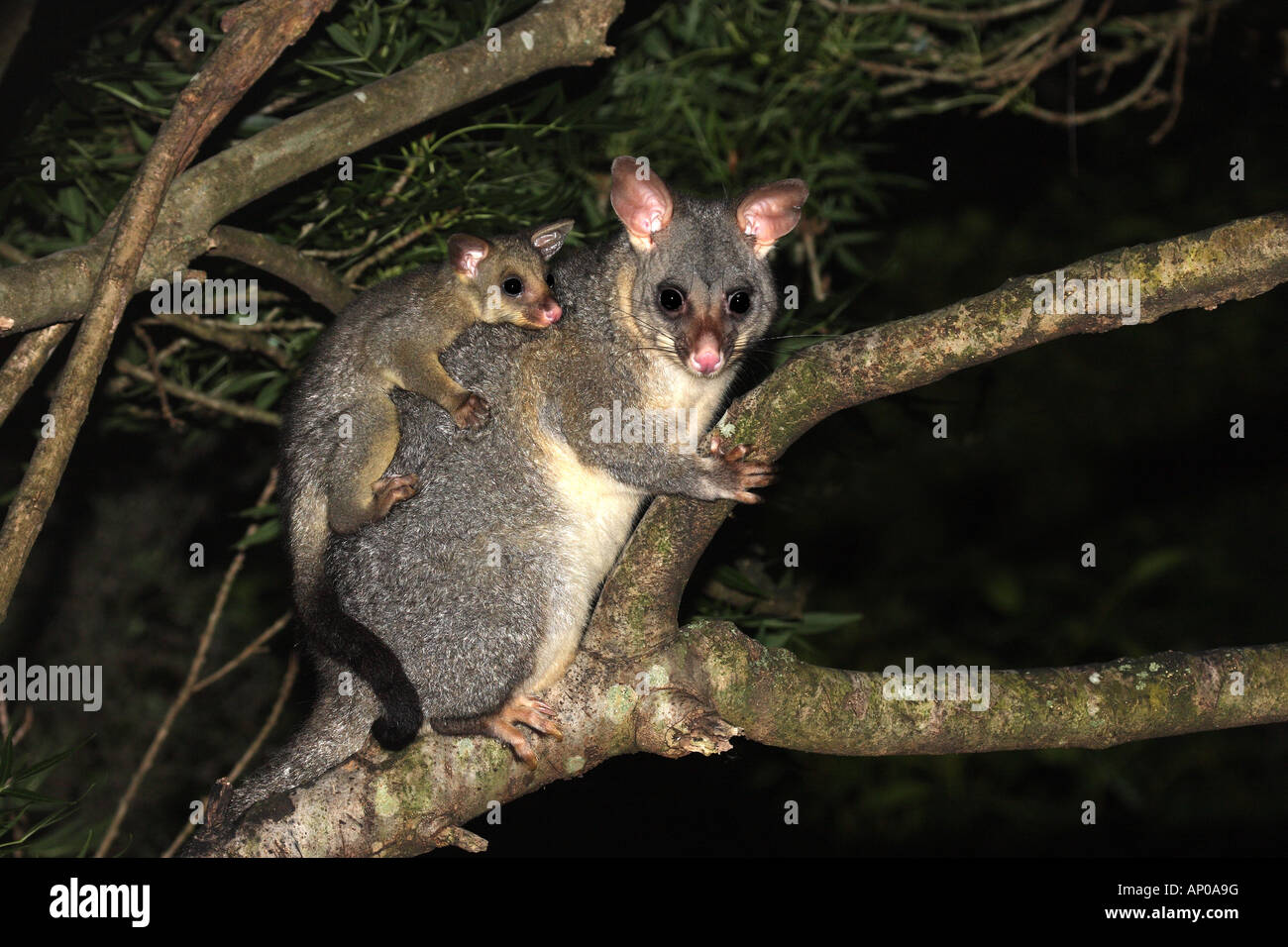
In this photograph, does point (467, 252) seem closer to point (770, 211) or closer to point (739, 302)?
point (739, 302)

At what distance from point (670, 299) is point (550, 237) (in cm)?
44

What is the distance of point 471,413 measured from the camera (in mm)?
3256

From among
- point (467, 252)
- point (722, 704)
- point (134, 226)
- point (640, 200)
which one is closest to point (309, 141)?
point (467, 252)

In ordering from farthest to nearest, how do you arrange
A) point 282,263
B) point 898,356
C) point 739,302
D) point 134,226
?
point 282,263, point 739,302, point 134,226, point 898,356

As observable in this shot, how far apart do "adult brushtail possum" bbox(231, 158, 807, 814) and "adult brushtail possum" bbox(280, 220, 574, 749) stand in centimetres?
6

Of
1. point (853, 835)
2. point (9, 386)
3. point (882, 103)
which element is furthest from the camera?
point (853, 835)

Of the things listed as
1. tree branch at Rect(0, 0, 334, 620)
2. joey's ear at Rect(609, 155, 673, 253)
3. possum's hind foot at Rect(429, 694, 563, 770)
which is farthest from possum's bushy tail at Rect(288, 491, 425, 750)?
joey's ear at Rect(609, 155, 673, 253)

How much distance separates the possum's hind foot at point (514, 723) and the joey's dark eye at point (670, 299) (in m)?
1.15

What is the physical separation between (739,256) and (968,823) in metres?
3.66

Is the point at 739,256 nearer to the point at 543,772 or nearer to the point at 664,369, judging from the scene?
the point at 664,369

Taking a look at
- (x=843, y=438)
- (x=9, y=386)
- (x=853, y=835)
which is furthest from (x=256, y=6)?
(x=853, y=835)

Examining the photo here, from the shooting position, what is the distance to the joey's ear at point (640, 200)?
3.47 meters

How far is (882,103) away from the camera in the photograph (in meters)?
5.21

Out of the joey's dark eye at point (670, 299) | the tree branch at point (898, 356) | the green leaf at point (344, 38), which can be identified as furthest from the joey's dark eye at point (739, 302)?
the green leaf at point (344, 38)
